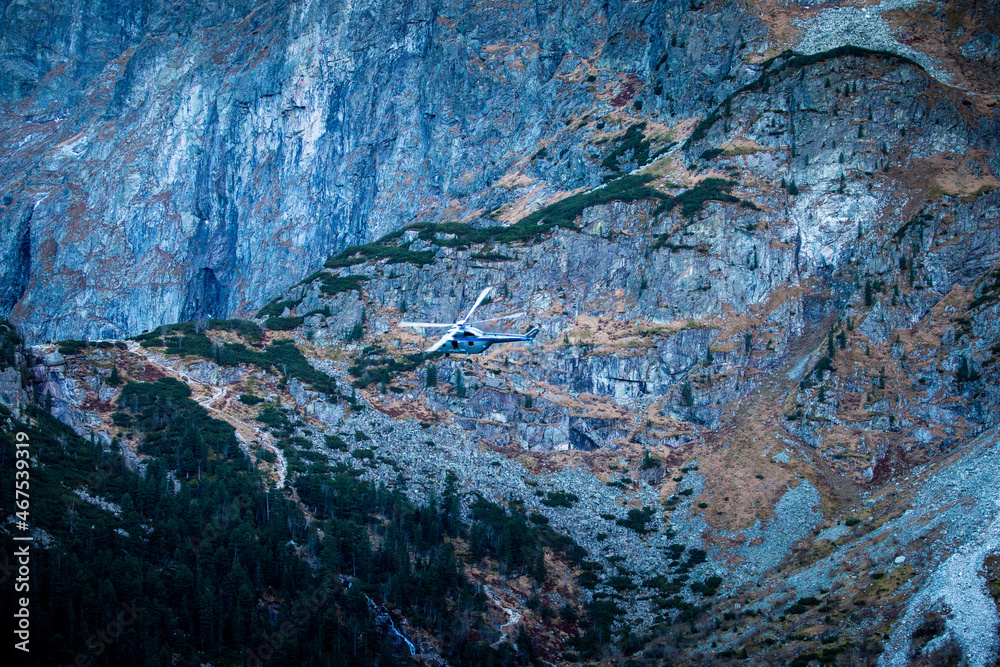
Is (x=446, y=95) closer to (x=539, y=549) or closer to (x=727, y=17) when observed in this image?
(x=727, y=17)

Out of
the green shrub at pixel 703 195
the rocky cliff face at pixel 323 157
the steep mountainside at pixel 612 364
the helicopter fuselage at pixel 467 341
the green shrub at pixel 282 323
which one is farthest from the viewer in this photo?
the rocky cliff face at pixel 323 157

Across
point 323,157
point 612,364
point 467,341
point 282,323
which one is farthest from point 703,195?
point 323,157

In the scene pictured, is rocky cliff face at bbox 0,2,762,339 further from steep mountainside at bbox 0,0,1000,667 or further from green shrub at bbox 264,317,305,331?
green shrub at bbox 264,317,305,331

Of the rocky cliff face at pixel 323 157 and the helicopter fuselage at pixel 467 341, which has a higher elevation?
the rocky cliff face at pixel 323 157

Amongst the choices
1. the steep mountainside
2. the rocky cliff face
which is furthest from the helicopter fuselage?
the rocky cliff face

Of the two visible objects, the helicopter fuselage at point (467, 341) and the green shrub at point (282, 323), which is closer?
the helicopter fuselage at point (467, 341)

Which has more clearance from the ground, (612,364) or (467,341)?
(612,364)

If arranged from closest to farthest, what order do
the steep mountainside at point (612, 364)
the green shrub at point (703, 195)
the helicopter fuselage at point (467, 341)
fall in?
the helicopter fuselage at point (467, 341) → the steep mountainside at point (612, 364) → the green shrub at point (703, 195)

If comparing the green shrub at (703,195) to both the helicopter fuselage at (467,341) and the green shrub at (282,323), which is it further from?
the helicopter fuselage at (467,341)

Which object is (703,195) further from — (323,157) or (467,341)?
(323,157)

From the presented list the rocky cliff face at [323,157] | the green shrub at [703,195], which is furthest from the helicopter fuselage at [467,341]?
the rocky cliff face at [323,157]
